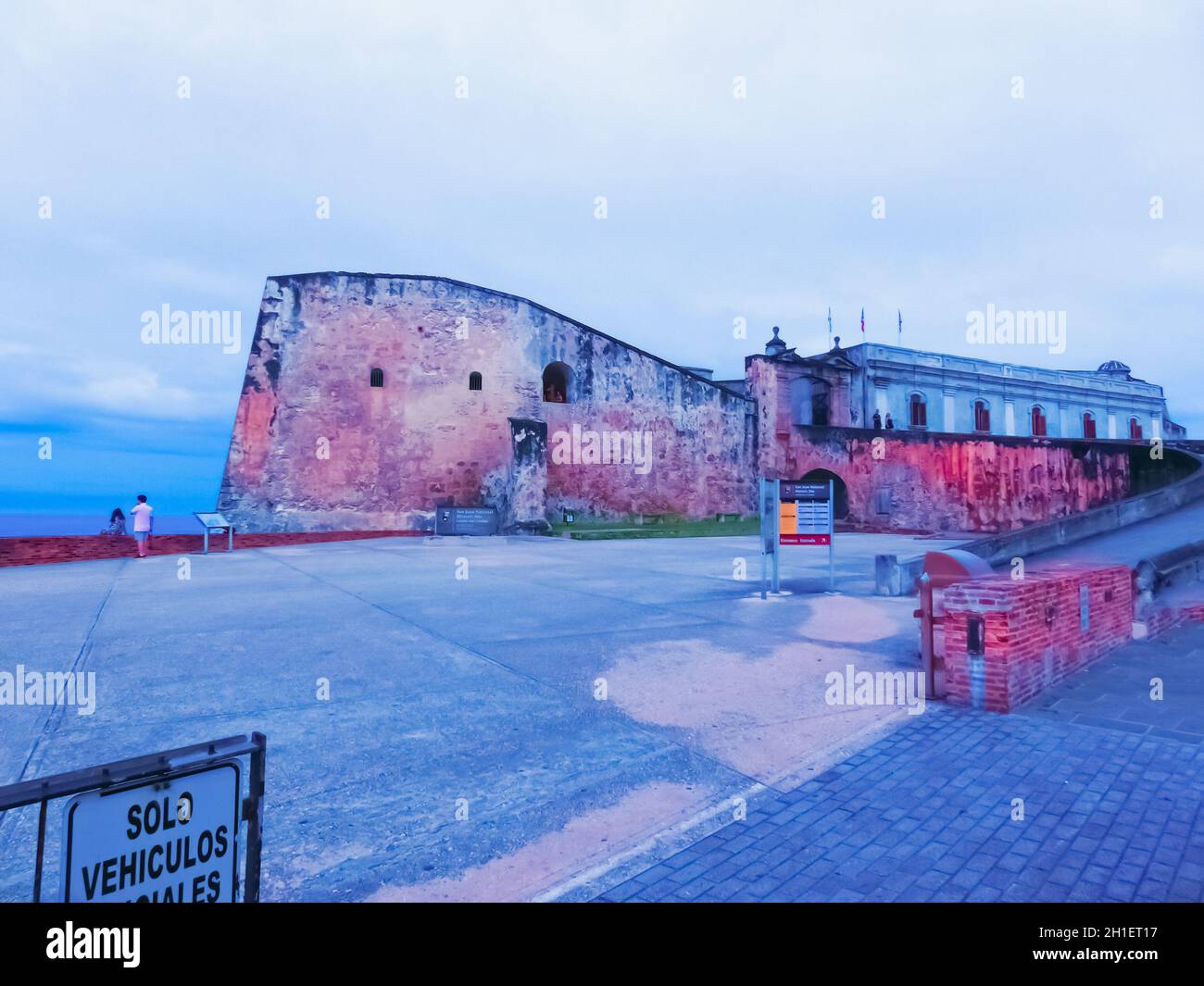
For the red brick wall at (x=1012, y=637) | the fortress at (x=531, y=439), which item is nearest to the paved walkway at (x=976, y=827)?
the red brick wall at (x=1012, y=637)

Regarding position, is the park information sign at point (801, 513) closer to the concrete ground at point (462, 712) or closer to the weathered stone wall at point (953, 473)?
the concrete ground at point (462, 712)

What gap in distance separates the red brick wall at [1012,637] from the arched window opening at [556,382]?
80.7 feet

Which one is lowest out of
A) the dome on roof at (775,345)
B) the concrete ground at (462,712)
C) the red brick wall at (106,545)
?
the concrete ground at (462,712)

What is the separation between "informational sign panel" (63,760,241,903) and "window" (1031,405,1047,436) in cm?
5539

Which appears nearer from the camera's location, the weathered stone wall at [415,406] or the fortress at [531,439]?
the fortress at [531,439]

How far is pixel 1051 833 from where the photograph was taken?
2.86m

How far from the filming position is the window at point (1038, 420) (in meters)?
47.6

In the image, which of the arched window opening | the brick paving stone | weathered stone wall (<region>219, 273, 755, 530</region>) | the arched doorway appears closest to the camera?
the brick paving stone

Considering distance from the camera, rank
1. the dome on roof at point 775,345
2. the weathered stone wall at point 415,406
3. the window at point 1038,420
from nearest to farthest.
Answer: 1. the weathered stone wall at point 415,406
2. the dome on roof at point 775,345
3. the window at point 1038,420

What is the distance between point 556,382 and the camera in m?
29.9

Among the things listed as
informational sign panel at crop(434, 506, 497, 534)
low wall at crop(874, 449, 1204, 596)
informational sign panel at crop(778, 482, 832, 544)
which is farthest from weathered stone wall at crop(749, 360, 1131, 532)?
informational sign panel at crop(778, 482, 832, 544)

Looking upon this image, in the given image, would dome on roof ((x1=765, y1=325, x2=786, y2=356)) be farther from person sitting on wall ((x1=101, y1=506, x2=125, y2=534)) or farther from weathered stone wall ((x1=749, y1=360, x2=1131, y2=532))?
person sitting on wall ((x1=101, y1=506, x2=125, y2=534))

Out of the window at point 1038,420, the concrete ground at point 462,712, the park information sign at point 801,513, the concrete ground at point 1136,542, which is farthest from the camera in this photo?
the window at point 1038,420

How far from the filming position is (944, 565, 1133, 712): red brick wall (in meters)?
4.65
